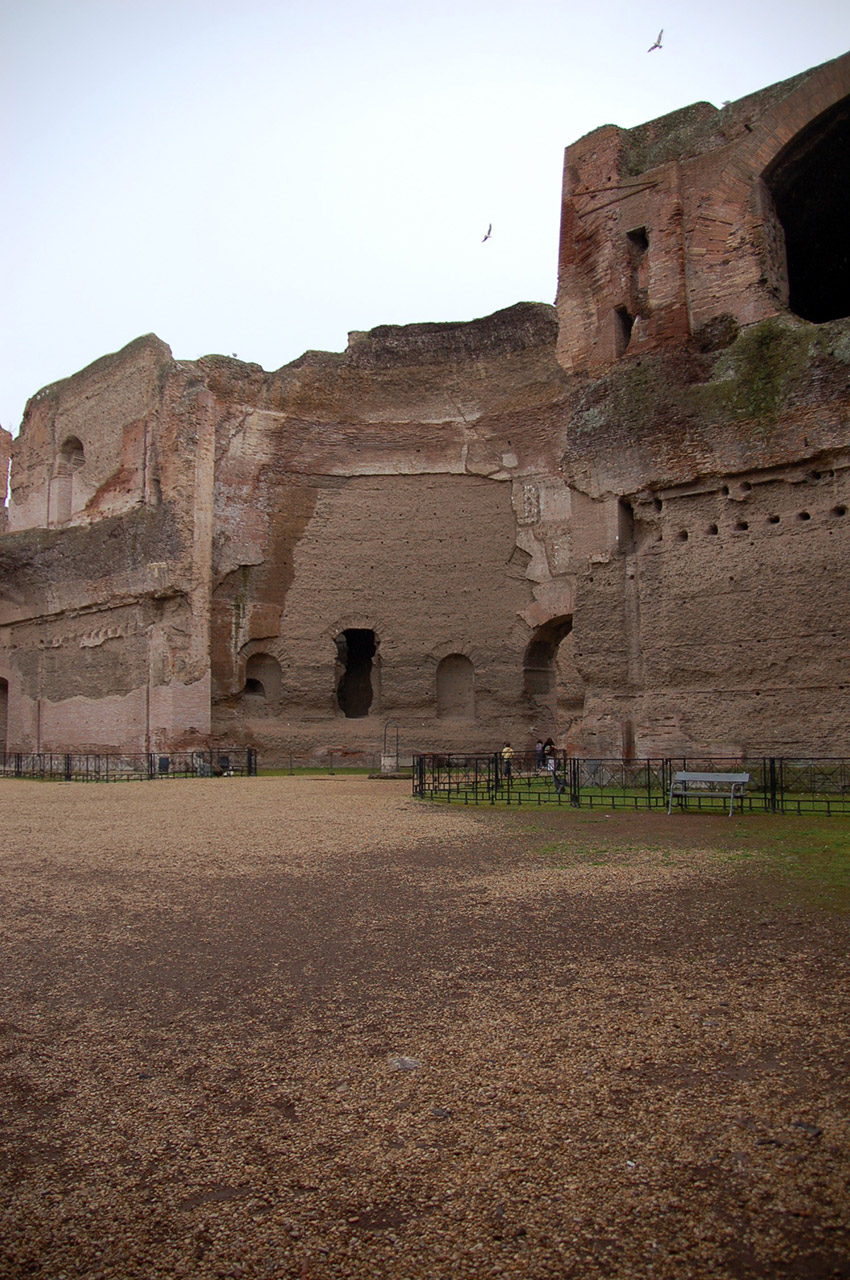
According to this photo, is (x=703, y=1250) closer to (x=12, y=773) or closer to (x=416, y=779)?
(x=416, y=779)

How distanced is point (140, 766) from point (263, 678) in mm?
3938

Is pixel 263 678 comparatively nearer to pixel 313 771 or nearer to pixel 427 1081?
pixel 313 771

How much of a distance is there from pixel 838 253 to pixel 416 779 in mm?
12490

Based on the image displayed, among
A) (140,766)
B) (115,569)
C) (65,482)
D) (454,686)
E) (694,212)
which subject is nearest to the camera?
(694,212)

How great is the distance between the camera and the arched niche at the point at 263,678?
21.8 m

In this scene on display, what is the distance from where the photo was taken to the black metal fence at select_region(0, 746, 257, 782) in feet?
57.4

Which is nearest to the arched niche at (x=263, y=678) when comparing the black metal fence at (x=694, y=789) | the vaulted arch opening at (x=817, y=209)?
the black metal fence at (x=694, y=789)

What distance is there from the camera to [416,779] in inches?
477

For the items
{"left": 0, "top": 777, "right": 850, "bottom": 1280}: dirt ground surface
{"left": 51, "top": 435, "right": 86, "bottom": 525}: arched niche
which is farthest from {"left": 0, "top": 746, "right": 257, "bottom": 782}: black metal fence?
{"left": 0, "top": 777, "right": 850, "bottom": 1280}: dirt ground surface

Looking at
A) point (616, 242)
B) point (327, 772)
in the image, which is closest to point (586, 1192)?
point (616, 242)

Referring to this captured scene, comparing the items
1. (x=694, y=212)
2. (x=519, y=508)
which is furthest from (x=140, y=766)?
(x=694, y=212)

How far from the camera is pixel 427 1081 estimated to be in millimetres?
2680

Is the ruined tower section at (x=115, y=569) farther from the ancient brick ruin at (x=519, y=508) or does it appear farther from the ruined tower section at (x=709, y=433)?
the ruined tower section at (x=709, y=433)

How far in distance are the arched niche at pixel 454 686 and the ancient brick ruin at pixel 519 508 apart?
2.1 inches
